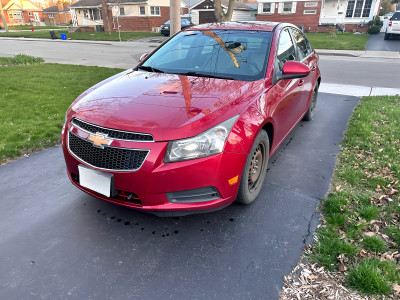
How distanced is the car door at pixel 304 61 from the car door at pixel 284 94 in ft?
0.45

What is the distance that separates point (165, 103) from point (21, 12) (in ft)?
295

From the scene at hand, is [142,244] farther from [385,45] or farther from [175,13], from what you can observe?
[385,45]

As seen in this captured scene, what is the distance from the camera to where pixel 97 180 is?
7.75 ft

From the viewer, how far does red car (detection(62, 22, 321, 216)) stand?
2186 millimetres

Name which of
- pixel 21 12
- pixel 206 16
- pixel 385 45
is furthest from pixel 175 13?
pixel 21 12

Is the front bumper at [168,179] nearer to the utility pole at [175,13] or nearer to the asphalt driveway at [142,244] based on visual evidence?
the asphalt driveway at [142,244]

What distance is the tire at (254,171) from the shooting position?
8.48 feet

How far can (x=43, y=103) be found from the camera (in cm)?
637

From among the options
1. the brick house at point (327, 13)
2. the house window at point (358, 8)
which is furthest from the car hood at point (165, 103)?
the house window at point (358, 8)

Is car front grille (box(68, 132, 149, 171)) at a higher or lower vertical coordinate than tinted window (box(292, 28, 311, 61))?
lower

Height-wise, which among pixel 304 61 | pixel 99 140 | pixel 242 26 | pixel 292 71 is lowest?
pixel 99 140

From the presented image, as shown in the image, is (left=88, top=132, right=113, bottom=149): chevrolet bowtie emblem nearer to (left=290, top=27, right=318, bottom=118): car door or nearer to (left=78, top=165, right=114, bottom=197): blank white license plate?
(left=78, top=165, right=114, bottom=197): blank white license plate

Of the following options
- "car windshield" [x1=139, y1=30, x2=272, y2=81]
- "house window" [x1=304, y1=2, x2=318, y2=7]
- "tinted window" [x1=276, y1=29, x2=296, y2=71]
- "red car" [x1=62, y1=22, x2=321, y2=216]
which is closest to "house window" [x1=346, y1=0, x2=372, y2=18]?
"house window" [x1=304, y1=2, x2=318, y2=7]

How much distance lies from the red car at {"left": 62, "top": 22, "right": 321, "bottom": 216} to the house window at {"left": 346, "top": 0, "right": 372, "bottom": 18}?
1318 inches
